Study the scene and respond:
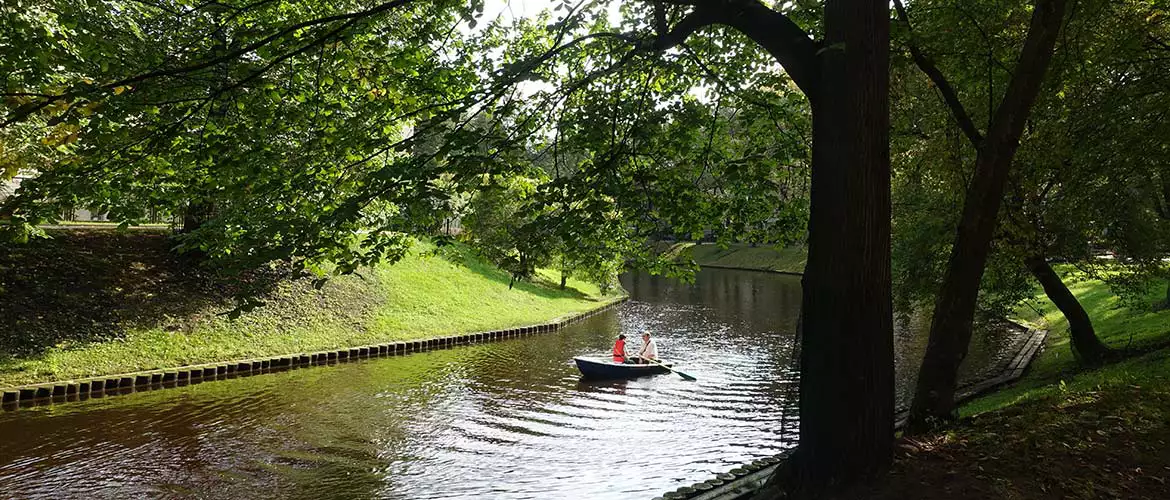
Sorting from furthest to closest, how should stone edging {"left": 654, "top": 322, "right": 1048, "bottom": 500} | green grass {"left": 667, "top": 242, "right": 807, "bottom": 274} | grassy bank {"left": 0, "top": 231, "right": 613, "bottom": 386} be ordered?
green grass {"left": 667, "top": 242, "right": 807, "bottom": 274}
grassy bank {"left": 0, "top": 231, "right": 613, "bottom": 386}
stone edging {"left": 654, "top": 322, "right": 1048, "bottom": 500}

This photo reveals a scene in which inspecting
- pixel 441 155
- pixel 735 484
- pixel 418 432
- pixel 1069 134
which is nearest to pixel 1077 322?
pixel 1069 134

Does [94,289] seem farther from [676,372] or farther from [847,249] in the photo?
[847,249]

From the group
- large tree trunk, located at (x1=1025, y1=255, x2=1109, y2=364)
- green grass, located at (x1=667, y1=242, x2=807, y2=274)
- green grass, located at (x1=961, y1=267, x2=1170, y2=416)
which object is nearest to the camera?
green grass, located at (x1=961, y1=267, x2=1170, y2=416)

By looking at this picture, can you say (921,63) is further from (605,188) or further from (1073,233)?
(1073,233)

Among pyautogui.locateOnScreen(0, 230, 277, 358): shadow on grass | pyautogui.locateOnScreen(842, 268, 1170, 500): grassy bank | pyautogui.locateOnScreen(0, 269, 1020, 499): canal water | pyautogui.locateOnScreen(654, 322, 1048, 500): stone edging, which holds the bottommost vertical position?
pyautogui.locateOnScreen(0, 269, 1020, 499): canal water

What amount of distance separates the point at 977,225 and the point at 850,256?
8.29 feet

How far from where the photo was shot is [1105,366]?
37.4 feet

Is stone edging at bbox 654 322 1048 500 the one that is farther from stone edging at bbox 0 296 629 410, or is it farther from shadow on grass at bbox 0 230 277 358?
stone edging at bbox 0 296 629 410

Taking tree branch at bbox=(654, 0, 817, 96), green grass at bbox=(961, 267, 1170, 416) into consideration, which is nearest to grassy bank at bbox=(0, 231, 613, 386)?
tree branch at bbox=(654, 0, 817, 96)

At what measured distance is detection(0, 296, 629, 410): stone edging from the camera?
13.5 meters

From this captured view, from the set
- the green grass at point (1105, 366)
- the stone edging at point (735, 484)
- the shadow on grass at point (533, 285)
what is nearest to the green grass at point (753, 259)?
the shadow on grass at point (533, 285)

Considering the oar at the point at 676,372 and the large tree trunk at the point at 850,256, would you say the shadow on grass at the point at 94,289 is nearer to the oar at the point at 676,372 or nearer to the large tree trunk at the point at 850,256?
the oar at the point at 676,372

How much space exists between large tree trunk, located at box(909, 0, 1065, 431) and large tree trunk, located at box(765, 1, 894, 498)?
2113 millimetres

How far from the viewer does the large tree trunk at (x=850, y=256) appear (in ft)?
15.8
